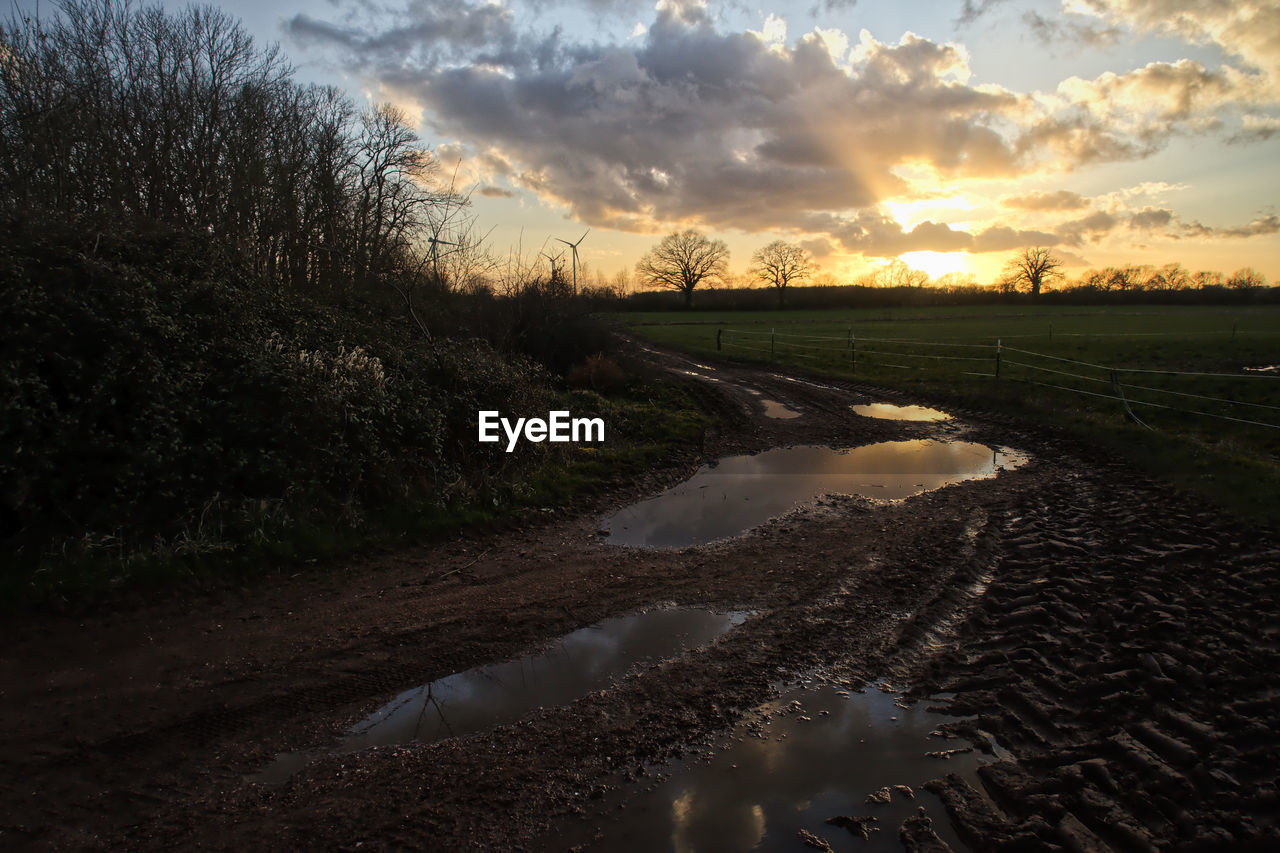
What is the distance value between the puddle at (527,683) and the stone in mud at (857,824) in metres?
1.87

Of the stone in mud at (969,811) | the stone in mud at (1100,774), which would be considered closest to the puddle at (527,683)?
the stone in mud at (969,811)

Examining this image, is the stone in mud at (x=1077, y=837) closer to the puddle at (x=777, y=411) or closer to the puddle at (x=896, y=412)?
the puddle at (x=777, y=411)

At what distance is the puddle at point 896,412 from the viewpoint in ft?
55.0

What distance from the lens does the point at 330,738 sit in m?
4.35

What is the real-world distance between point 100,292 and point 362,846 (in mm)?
6862

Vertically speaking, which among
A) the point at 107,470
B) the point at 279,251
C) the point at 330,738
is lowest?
the point at 330,738

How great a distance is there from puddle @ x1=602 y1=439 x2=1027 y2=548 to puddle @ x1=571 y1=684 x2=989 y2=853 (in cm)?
374

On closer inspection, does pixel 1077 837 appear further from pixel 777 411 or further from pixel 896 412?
pixel 896 412

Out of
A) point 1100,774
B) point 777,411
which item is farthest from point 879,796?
point 777,411

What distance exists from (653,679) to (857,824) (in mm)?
1766

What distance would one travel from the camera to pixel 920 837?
11.6 ft

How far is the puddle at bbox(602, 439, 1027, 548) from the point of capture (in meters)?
8.88

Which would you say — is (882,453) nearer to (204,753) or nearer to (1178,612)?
(1178,612)

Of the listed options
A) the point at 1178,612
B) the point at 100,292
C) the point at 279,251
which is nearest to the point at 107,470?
the point at 100,292
